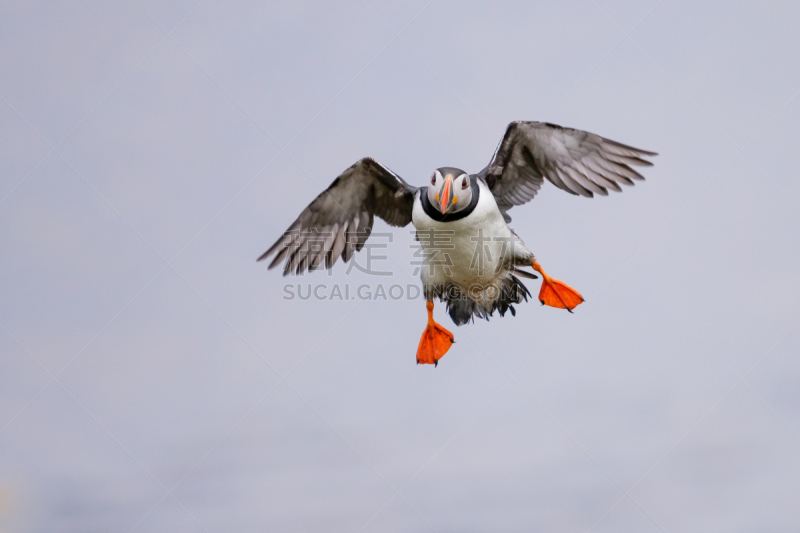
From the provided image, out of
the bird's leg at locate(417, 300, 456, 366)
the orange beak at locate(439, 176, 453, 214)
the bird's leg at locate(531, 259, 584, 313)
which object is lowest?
the bird's leg at locate(417, 300, 456, 366)

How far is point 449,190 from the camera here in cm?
1304

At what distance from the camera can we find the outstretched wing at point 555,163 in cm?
1409

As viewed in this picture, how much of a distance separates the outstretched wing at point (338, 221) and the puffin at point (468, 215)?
2 centimetres

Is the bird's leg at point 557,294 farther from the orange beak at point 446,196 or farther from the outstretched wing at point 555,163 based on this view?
the orange beak at point 446,196

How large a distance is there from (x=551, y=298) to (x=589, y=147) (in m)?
2.30

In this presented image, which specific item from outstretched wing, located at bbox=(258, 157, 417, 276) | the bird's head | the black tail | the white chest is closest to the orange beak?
the bird's head

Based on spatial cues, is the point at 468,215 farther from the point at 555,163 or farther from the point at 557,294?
the point at 557,294

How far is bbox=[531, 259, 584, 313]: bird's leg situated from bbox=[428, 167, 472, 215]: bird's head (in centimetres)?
207

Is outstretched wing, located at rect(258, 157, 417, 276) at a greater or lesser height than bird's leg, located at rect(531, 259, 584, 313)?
lesser

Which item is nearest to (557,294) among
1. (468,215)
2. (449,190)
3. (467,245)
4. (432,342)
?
(467,245)

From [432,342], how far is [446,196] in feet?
9.56

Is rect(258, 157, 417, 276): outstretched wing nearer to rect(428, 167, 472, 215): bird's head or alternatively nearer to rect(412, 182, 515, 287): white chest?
rect(412, 182, 515, 287): white chest

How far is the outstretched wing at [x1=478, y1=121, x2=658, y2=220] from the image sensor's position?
14.1 metres

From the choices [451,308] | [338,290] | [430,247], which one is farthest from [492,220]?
[338,290]
